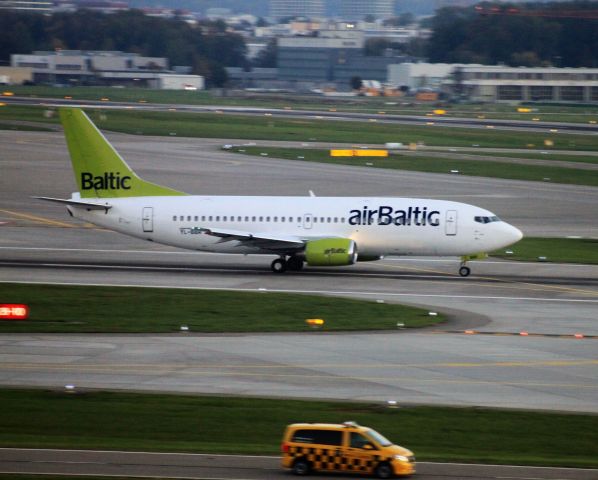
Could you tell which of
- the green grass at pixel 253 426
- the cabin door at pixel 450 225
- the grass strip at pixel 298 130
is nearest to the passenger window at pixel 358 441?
the green grass at pixel 253 426

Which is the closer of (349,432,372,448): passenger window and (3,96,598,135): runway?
(349,432,372,448): passenger window

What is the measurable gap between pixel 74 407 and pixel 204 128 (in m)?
104

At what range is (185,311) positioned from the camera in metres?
47.9

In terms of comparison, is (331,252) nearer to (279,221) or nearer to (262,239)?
(262,239)

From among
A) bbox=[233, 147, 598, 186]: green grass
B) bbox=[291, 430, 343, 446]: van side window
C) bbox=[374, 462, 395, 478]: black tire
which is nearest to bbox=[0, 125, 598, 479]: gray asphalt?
bbox=[374, 462, 395, 478]: black tire

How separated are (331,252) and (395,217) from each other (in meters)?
4.00

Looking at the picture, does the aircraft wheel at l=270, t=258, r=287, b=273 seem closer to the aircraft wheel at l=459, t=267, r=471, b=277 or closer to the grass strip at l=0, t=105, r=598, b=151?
the aircraft wheel at l=459, t=267, r=471, b=277

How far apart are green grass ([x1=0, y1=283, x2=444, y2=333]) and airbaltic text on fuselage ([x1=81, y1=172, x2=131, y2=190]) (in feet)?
33.2

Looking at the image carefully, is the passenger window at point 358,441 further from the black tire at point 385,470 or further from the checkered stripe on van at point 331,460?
the black tire at point 385,470

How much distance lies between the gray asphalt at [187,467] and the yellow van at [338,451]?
0.35 meters

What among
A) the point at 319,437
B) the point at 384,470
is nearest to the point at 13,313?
the point at 319,437

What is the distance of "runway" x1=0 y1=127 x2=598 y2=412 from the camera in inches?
1453

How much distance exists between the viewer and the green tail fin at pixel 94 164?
6097 centimetres

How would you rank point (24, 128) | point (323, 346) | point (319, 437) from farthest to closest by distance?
point (24, 128)
point (323, 346)
point (319, 437)
